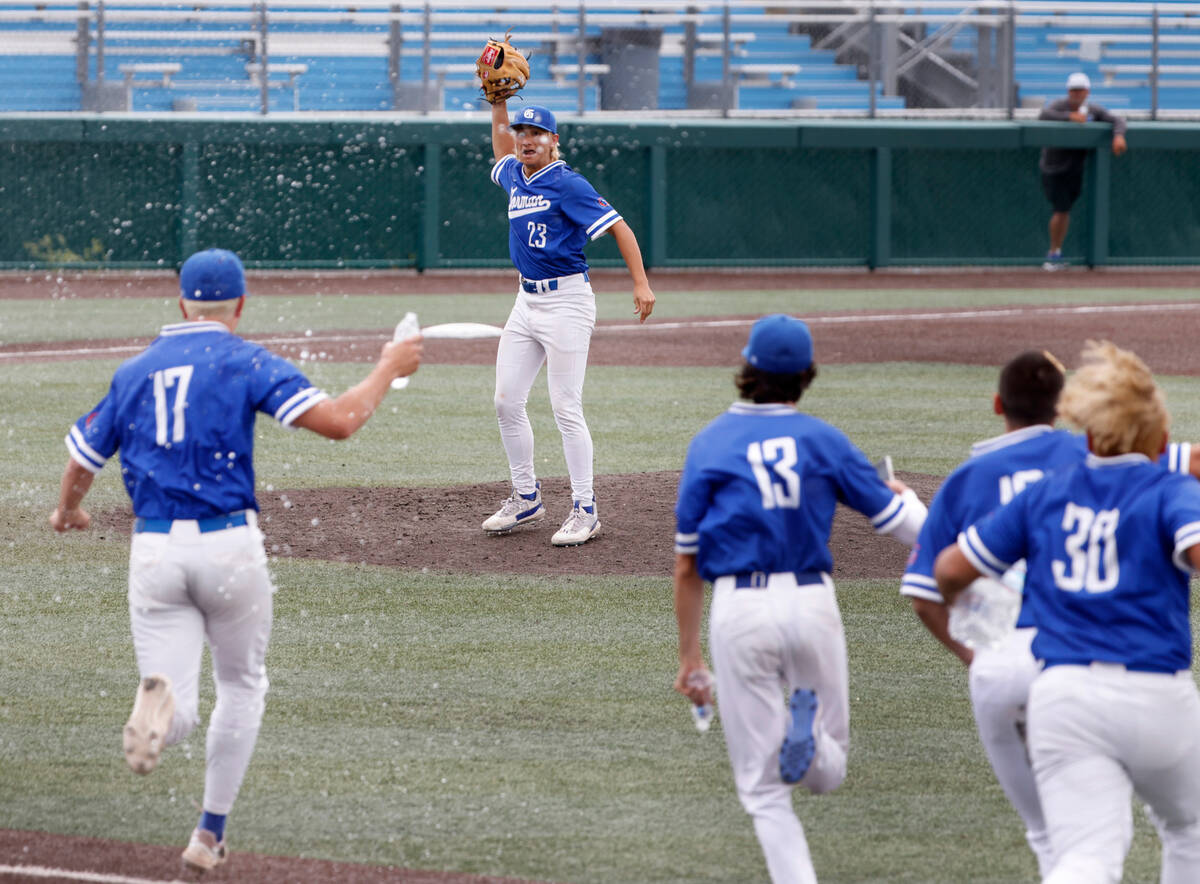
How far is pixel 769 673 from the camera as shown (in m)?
3.81

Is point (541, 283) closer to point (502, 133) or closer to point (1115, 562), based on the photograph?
point (502, 133)

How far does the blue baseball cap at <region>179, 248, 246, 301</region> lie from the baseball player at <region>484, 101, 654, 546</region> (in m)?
3.34

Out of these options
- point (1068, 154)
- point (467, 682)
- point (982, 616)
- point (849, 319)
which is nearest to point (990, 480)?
point (982, 616)

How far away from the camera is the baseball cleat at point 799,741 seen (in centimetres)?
372

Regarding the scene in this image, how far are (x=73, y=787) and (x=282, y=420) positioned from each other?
1520mm

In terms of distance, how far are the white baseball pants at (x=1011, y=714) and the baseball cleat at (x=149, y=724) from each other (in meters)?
1.94

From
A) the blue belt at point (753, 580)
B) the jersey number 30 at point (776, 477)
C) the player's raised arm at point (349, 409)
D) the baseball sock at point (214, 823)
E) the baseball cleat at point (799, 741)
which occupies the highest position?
the player's raised arm at point (349, 409)

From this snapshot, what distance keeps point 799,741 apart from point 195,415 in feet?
5.68

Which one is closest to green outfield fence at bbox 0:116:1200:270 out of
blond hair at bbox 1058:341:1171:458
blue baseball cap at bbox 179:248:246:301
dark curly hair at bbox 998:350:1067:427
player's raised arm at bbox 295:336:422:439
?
blue baseball cap at bbox 179:248:246:301

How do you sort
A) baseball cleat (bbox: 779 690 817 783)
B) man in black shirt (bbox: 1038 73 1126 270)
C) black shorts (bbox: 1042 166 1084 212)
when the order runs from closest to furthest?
baseball cleat (bbox: 779 690 817 783), man in black shirt (bbox: 1038 73 1126 270), black shorts (bbox: 1042 166 1084 212)

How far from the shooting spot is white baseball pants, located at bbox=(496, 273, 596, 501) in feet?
25.5

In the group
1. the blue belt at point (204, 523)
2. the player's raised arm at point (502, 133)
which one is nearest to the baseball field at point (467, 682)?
the blue belt at point (204, 523)

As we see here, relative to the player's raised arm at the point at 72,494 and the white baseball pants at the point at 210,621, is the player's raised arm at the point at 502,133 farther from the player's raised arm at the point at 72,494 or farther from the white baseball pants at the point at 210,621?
the white baseball pants at the point at 210,621

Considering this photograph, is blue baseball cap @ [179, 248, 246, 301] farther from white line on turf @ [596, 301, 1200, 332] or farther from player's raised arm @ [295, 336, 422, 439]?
white line on turf @ [596, 301, 1200, 332]
